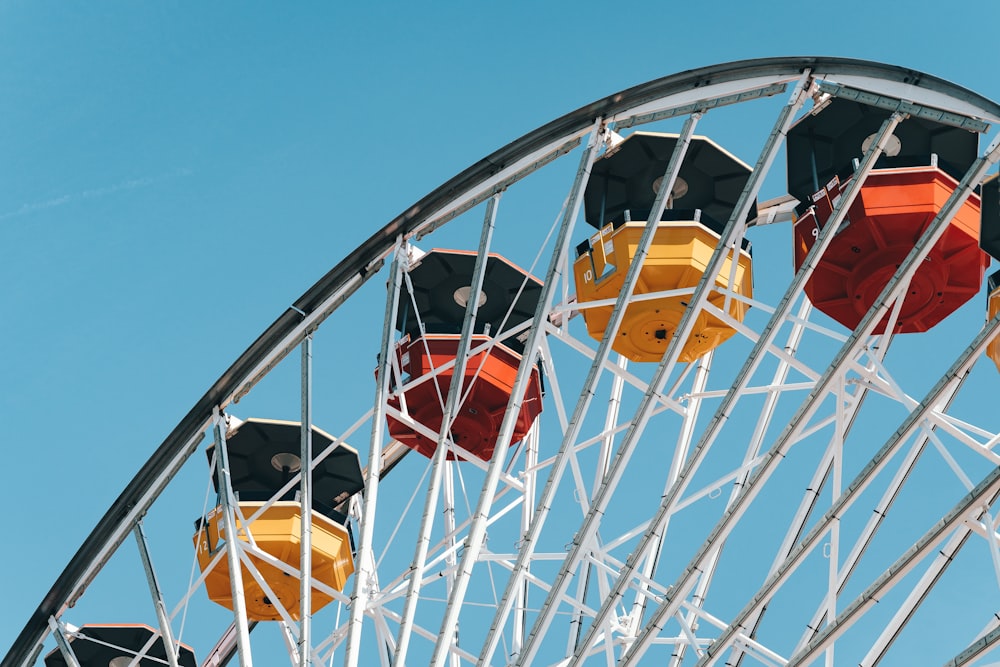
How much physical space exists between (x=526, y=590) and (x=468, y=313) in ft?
20.2

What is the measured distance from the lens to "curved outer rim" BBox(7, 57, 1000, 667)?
17031 millimetres

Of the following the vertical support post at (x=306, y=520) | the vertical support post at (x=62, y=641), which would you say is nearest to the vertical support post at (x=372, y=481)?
the vertical support post at (x=306, y=520)

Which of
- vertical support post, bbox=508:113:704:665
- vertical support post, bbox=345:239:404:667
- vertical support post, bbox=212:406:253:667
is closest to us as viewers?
vertical support post, bbox=508:113:704:665

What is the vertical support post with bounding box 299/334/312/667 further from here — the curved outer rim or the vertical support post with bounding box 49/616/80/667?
the vertical support post with bounding box 49/616/80/667

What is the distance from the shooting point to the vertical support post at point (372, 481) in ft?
57.7

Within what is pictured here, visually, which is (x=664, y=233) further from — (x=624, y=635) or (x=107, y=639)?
(x=107, y=639)

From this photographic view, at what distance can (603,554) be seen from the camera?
59.5ft

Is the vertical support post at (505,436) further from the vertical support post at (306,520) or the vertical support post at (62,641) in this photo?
the vertical support post at (62,641)

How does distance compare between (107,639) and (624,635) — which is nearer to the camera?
(624,635)

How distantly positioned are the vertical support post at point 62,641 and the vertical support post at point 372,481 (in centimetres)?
584

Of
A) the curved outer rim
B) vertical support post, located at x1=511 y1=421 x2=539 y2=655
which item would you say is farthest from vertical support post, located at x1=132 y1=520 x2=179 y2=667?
→ vertical support post, located at x1=511 y1=421 x2=539 y2=655

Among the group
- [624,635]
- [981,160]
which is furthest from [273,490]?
[981,160]

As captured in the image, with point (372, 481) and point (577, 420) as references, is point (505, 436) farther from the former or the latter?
point (372, 481)

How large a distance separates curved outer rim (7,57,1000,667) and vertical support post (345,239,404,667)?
78 cm
